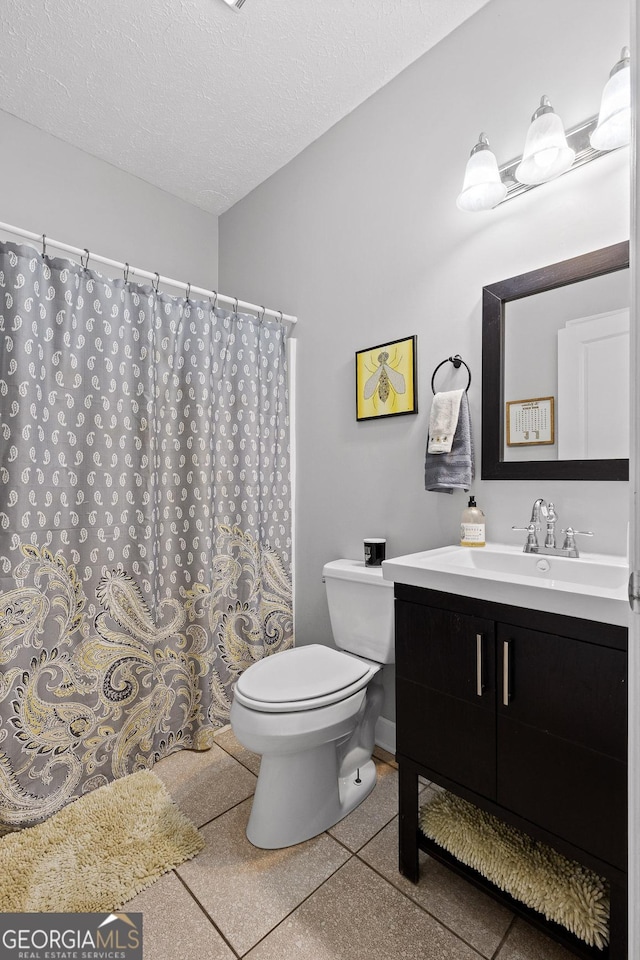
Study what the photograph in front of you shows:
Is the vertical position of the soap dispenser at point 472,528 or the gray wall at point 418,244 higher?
the gray wall at point 418,244

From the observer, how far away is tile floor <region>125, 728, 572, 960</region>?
1092 mm

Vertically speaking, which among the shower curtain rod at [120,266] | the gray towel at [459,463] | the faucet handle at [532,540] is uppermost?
the shower curtain rod at [120,266]

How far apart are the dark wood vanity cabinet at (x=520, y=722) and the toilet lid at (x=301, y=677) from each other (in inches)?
9.9

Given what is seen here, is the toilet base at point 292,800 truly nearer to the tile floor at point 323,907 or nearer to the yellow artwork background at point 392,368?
the tile floor at point 323,907

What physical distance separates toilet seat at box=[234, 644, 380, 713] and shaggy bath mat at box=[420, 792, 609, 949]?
0.41 metres

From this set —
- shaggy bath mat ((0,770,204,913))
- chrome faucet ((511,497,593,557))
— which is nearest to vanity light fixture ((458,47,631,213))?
chrome faucet ((511,497,593,557))

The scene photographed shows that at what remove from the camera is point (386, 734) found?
1876 millimetres

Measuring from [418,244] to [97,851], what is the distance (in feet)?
7.34

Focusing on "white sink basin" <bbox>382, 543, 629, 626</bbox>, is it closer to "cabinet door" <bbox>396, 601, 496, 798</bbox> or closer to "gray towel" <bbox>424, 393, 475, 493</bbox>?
"cabinet door" <bbox>396, 601, 496, 798</bbox>

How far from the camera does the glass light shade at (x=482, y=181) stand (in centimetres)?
145

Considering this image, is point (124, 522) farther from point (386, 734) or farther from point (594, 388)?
point (594, 388)

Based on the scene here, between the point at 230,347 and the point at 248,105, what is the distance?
1.00 metres

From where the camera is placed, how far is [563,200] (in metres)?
1.38

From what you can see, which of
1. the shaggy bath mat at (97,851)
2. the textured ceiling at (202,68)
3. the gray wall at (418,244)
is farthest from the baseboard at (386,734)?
the textured ceiling at (202,68)
